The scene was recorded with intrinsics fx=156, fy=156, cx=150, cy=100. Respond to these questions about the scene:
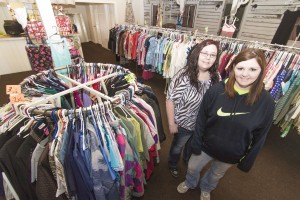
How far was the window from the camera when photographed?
5.04 metres

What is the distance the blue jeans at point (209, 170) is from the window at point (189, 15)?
496 centimetres

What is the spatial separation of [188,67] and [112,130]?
2.73 ft

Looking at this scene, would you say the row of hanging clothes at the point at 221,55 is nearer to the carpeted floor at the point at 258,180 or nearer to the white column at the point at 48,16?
the carpeted floor at the point at 258,180

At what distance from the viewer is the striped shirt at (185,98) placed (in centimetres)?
137

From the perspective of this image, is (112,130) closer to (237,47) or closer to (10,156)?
(10,156)

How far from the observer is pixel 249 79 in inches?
40.3

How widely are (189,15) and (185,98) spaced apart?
189 inches

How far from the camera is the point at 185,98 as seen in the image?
4.59ft

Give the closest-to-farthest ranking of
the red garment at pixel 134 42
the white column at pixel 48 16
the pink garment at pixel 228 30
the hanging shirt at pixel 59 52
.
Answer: the white column at pixel 48 16 → the hanging shirt at pixel 59 52 → the pink garment at pixel 228 30 → the red garment at pixel 134 42

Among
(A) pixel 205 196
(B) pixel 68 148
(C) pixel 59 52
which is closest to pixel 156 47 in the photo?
(C) pixel 59 52

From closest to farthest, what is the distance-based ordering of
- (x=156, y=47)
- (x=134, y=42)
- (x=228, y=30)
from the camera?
1. (x=228, y=30)
2. (x=156, y=47)
3. (x=134, y=42)

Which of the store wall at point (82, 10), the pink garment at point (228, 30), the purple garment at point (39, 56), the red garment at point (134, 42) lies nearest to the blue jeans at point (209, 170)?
the pink garment at point (228, 30)

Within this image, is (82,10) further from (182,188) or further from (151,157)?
(182,188)

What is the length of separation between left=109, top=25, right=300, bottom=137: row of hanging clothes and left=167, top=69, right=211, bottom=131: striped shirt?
1.31 metres
